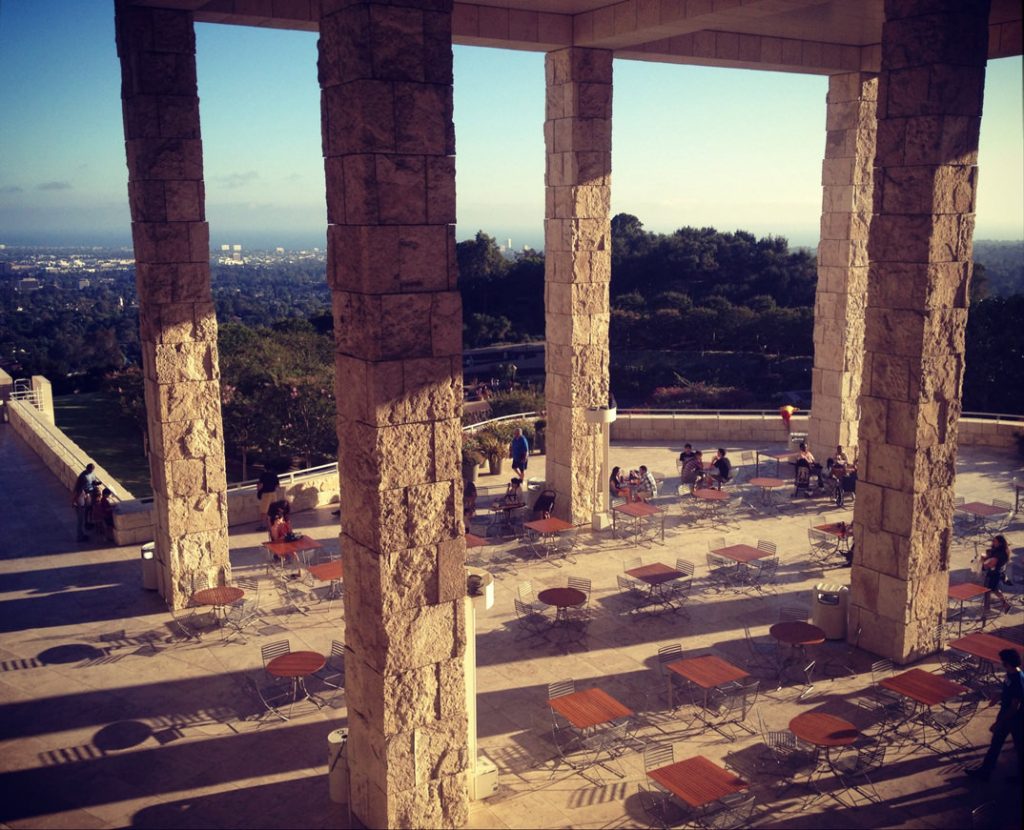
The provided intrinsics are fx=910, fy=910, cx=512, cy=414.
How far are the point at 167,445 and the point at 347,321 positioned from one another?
6.31 meters

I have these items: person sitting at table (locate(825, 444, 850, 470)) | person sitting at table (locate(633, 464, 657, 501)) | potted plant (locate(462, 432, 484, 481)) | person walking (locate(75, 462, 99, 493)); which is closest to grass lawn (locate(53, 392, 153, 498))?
person walking (locate(75, 462, 99, 493))

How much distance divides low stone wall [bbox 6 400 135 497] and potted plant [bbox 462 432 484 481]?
20.4 feet

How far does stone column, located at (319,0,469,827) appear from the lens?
6.93m

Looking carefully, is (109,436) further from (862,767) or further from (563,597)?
(862,767)

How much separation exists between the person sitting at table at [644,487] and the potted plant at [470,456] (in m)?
3.33

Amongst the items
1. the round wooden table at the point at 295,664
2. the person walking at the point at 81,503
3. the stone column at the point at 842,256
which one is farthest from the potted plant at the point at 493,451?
the round wooden table at the point at 295,664

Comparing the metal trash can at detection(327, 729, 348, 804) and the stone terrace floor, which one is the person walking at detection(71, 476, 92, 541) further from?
the metal trash can at detection(327, 729, 348, 804)

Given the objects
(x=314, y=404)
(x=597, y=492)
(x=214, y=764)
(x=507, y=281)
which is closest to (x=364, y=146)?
(x=214, y=764)

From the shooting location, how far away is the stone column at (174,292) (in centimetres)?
1180

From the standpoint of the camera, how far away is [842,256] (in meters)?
18.2

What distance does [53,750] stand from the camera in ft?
29.9

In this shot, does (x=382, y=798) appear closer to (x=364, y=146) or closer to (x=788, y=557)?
(x=364, y=146)

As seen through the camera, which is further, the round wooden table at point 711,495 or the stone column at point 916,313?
the round wooden table at point 711,495

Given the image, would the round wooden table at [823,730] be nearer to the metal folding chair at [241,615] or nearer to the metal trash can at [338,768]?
the metal trash can at [338,768]
